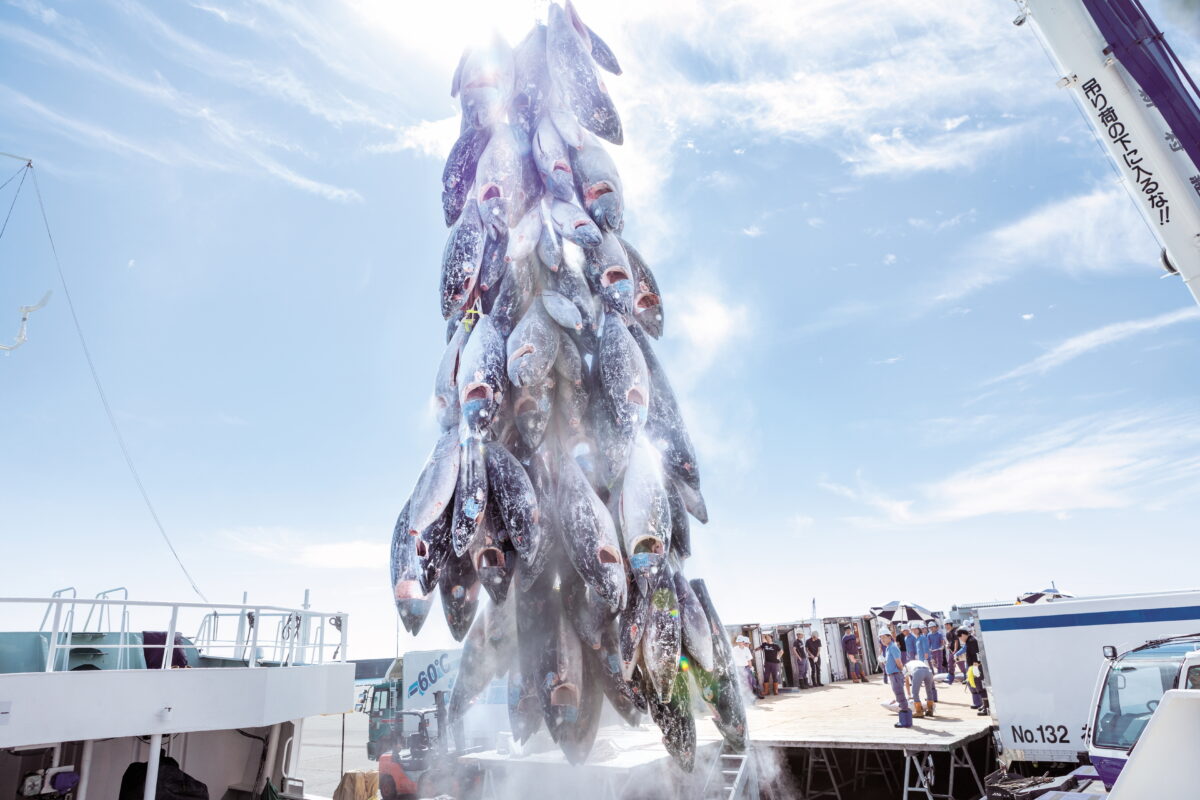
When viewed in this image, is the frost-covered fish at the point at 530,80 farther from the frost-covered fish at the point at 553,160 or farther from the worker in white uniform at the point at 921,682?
the worker in white uniform at the point at 921,682

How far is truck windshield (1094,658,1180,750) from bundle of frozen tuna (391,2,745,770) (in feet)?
16.8

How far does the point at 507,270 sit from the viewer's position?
11.1 metres

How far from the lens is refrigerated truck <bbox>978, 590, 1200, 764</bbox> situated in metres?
12.5

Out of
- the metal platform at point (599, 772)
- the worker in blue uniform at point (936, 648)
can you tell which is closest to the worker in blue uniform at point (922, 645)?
the worker in blue uniform at point (936, 648)

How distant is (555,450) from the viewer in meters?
11.1

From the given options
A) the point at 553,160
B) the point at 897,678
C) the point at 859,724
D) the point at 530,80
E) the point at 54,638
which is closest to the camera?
the point at 54,638

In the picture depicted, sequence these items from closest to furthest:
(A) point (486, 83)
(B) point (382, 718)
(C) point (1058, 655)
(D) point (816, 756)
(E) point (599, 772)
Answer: (E) point (599, 772) < (A) point (486, 83) < (C) point (1058, 655) < (D) point (816, 756) < (B) point (382, 718)

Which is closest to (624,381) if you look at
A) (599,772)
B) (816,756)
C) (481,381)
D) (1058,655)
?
(481,381)

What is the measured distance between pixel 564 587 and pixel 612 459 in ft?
7.22

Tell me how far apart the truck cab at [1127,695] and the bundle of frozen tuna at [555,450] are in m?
4.92

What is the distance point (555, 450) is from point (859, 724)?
9.72 metres

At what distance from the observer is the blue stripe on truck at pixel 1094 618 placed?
1242 centimetres

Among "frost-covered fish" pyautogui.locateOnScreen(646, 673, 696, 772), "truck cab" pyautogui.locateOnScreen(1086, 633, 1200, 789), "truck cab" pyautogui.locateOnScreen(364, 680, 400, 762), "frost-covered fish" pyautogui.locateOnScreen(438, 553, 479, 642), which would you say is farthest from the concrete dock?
"truck cab" pyautogui.locateOnScreen(364, 680, 400, 762)

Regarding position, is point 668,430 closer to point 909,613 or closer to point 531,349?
point 531,349
